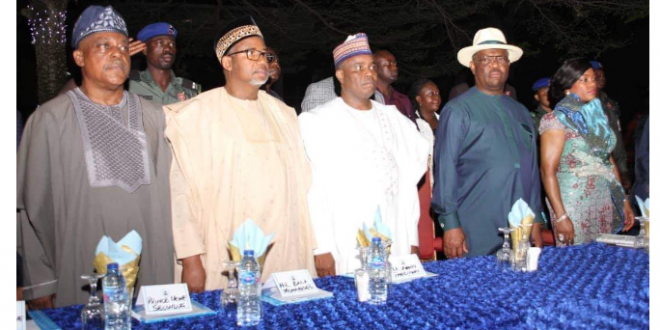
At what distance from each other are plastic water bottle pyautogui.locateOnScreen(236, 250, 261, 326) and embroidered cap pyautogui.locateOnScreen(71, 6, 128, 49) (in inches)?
67.8

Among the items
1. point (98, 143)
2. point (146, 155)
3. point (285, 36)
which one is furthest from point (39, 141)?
point (285, 36)

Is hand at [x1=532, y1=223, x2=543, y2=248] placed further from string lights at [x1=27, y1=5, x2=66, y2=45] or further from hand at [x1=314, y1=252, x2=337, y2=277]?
string lights at [x1=27, y1=5, x2=66, y2=45]

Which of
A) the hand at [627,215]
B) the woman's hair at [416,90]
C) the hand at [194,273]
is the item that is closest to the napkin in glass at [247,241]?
the hand at [194,273]

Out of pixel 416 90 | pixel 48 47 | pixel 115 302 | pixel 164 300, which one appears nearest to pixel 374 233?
pixel 164 300

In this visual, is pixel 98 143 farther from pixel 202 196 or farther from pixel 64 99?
pixel 202 196

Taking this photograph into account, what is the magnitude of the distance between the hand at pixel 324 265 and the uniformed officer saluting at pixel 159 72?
2136 millimetres

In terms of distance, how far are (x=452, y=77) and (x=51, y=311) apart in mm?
10870

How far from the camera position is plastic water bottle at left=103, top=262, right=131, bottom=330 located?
1992 mm

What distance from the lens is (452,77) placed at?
12.4 meters

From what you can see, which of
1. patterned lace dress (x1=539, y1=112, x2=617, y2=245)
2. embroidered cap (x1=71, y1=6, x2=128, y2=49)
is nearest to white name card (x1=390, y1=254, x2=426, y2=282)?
embroidered cap (x1=71, y1=6, x2=128, y2=49)

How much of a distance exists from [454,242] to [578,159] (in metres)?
1.13

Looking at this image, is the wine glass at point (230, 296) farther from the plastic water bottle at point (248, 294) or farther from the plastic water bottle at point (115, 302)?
the plastic water bottle at point (115, 302)

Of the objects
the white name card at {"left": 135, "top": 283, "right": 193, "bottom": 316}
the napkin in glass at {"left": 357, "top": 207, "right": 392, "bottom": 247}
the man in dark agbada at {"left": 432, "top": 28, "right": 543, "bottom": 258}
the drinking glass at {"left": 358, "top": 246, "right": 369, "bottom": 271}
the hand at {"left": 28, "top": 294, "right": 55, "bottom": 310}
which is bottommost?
the hand at {"left": 28, "top": 294, "right": 55, "bottom": 310}

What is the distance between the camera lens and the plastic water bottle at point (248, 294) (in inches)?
84.0
